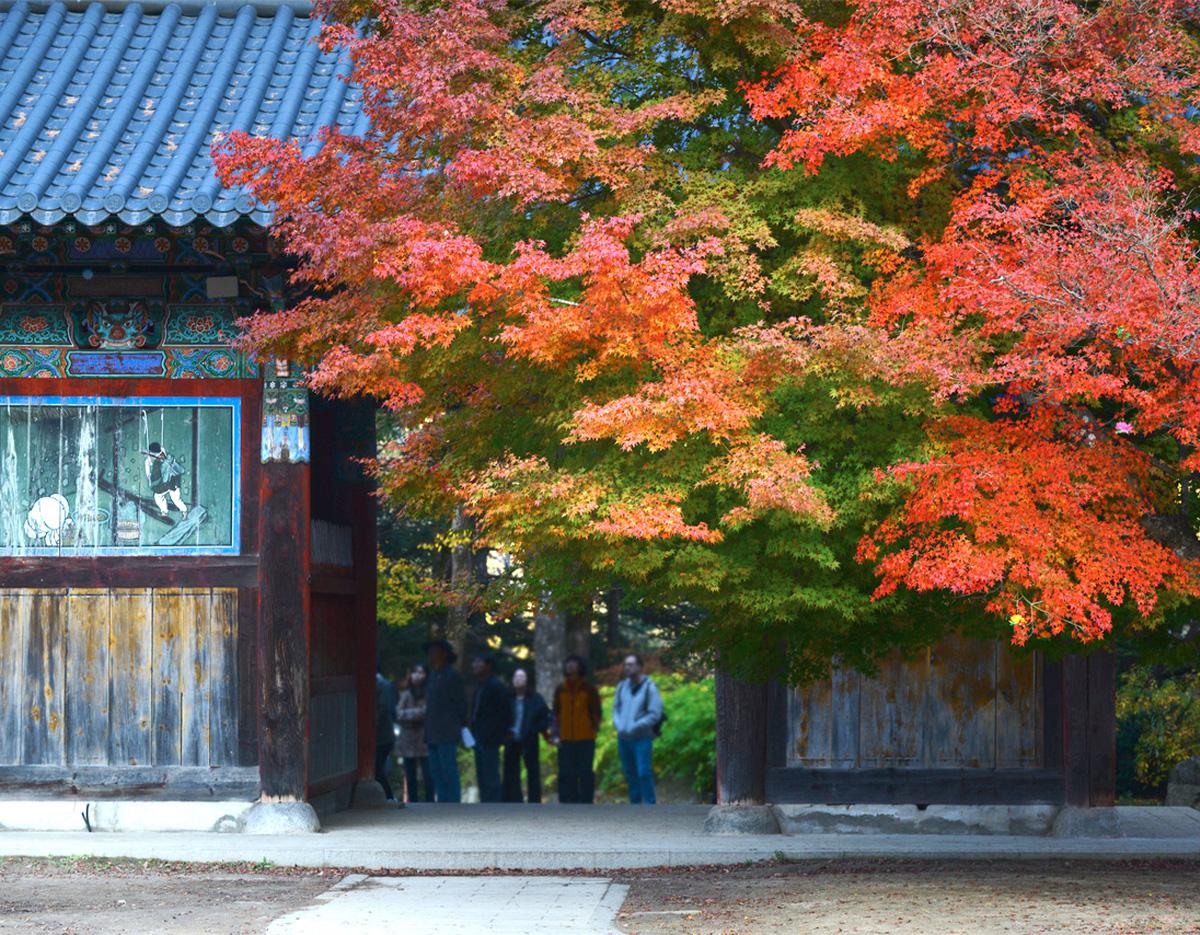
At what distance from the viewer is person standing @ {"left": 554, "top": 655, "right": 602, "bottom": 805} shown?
16.2m

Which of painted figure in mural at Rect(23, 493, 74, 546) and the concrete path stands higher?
Answer: painted figure in mural at Rect(23, 493, 74, 546)

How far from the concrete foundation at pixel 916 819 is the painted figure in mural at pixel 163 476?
17.4 ft

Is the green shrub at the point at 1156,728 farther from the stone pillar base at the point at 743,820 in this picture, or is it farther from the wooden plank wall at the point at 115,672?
the wooden plank wall at the point at 115,672

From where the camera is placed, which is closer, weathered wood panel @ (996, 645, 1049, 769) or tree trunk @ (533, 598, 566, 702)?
weathered wood panel @ (996, 645, 1049, 769)

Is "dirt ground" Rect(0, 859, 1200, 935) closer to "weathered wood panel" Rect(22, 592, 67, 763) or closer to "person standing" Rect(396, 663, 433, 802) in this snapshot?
"weathered wood panel" Rect(22, 592, 67, 763)

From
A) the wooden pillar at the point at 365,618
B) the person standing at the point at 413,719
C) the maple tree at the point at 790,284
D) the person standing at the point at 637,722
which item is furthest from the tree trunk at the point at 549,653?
the maple tree at the point at 790,284

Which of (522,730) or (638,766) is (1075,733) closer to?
(638,766)

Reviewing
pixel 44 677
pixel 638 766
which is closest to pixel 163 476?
pixel 44 677

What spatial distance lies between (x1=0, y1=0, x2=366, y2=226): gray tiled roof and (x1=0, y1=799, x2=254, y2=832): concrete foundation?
14.5ft

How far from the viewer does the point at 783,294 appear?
9.38 metres

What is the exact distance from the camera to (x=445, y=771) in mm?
16391

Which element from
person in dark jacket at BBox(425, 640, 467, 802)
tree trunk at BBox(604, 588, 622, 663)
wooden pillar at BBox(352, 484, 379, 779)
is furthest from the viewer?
tree trunk at BBox(604, 588, 622, 663)

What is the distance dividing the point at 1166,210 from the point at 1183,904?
3991mm

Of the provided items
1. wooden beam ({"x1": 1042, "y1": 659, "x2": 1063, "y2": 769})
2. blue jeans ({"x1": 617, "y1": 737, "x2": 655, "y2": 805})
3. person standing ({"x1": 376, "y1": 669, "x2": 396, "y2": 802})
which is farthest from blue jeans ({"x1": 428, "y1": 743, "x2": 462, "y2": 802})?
wooden beam ({"x1": 1042, "y1": 659, "x2": 1063, "y2": 769})
